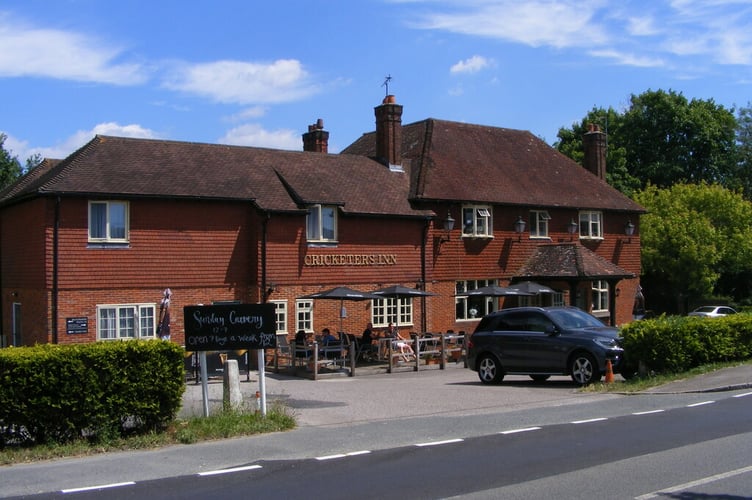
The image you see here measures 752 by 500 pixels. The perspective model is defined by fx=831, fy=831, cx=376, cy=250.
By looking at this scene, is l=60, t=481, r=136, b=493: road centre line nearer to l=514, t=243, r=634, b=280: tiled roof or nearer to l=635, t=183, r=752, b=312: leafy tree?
l=514, t=243, r=634, b=280: tiled roof

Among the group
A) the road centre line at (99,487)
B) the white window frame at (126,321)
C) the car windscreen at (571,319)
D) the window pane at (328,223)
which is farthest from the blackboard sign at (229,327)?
the window pane at (328,223)

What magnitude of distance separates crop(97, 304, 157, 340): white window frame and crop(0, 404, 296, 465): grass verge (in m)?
11.5

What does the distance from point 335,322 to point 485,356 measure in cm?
854

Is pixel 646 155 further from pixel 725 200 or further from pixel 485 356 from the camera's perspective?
pixel 485 356

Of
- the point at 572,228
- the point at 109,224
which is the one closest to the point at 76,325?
the point at 109,224

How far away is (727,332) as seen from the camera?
2016cm

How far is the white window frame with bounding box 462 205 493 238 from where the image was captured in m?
31.6

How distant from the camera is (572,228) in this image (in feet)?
111

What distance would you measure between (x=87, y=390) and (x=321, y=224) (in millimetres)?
16349

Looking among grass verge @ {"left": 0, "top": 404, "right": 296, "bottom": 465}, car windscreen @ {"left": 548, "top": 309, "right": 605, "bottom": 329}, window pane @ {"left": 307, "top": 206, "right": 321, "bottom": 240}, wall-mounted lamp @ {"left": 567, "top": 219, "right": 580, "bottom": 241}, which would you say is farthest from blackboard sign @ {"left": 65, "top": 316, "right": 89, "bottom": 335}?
wall-mounted lamp @ {"left": 567, "top": 219, "right": 580, "bottom": 241}

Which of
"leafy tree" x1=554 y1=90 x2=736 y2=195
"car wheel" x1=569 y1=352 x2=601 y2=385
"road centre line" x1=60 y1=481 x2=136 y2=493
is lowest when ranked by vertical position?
"road centre line" x1=60 y1=481 x2=136 y2=493

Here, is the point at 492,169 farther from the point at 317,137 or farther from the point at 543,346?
the point at 543,346

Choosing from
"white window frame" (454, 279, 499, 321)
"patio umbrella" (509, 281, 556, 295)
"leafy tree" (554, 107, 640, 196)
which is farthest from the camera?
"leafy tree" (554, 107, 640, 196)

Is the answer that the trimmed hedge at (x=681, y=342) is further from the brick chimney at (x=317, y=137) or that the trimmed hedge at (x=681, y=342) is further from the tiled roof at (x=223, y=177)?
the brick chimney at (x=317, y=137)
